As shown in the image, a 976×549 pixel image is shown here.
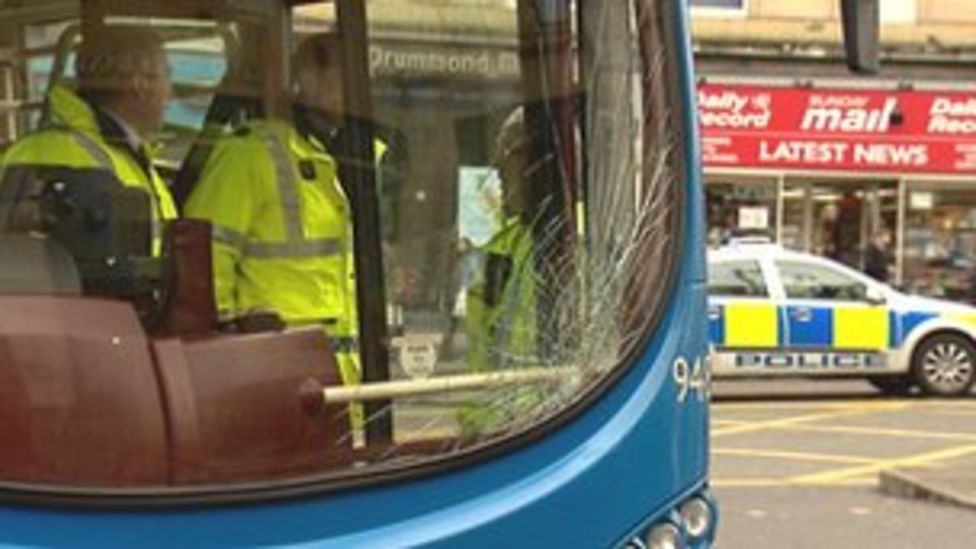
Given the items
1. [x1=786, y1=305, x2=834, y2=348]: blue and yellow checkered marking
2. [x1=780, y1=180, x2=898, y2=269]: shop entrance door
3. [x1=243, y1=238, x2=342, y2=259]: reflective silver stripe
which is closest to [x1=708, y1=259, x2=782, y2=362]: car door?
[x1=786, y1=305, x2=834, y2=348]: blue and yellow checkered marking

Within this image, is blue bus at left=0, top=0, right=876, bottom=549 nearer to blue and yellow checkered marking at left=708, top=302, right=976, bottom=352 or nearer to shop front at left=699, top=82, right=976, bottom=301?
blue and yellow checkered marking at left=708, top=302, right=976, bottom=352

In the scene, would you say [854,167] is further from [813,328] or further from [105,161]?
[105,161]

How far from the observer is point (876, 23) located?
128 inches

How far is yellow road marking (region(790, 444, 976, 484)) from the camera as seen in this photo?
966cm

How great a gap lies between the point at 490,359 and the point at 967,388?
509 inches

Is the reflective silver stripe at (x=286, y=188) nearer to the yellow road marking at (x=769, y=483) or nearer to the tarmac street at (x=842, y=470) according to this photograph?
the tarmac street at (x=842, y=470)

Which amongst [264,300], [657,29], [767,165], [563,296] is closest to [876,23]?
[657,29]

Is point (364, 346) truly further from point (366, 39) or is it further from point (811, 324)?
point (811, 324)

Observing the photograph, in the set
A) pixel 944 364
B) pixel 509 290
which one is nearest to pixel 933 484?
pixel 944 364

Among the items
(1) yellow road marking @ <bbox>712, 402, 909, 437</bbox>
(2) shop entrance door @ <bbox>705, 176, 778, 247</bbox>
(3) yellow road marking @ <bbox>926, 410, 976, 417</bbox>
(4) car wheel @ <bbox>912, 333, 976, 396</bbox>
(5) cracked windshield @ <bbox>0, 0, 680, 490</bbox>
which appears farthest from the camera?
(2) shop entrance door @ <bbox>705, 176, 778, 247</bbox>

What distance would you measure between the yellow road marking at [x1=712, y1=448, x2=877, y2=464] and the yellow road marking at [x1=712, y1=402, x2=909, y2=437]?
90 cm

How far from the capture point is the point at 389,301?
291cm

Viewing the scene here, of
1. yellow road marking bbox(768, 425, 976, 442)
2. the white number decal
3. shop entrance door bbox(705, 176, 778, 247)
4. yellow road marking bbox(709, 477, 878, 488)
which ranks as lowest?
yellow road marking bbox(768, 425, 976, 442)

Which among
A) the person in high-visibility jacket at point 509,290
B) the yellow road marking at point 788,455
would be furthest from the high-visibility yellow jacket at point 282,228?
the yellow road marking at point 788,455
